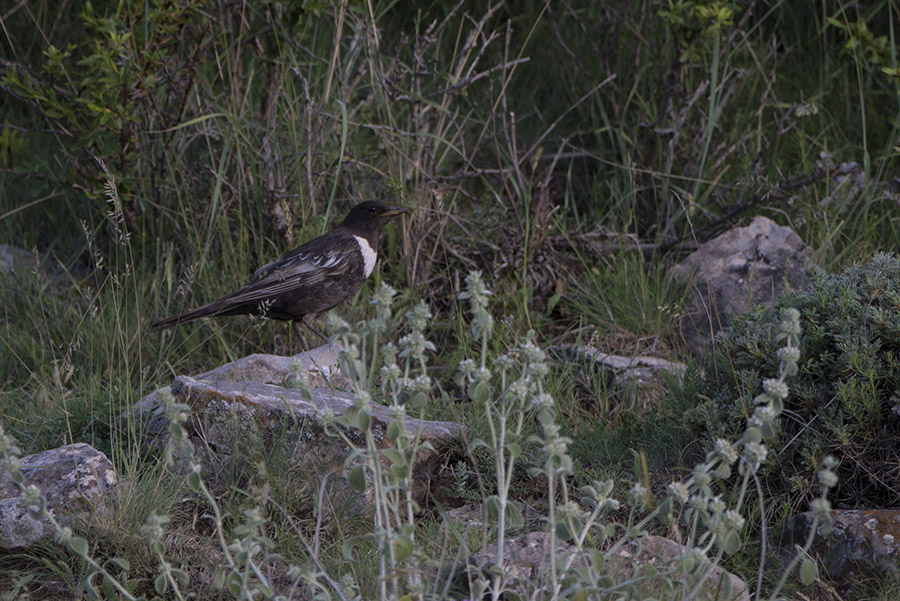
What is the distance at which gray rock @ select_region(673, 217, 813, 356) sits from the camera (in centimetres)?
509

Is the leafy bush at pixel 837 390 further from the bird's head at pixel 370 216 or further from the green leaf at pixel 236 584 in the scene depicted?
the bird's head at pixel 370 216

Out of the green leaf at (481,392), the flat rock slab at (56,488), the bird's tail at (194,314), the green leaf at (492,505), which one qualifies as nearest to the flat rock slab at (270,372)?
the bird's tail at (194,314)

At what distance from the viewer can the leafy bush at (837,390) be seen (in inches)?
129

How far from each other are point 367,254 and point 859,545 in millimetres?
2994

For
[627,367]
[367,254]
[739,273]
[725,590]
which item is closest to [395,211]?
[367,254]

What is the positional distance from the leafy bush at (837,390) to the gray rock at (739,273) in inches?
51.4

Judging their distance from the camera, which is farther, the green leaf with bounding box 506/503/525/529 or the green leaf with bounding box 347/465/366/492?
the green leaf with bounding box 506/503/525/529

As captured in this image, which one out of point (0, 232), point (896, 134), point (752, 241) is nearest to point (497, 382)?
point (752, 241)

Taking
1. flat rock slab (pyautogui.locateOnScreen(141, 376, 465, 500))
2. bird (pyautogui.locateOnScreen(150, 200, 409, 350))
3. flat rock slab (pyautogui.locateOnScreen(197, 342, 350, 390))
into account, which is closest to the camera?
flat rock slab (pyautogui.locateOnScreen(141, 376, 465, 500))

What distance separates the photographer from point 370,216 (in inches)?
211

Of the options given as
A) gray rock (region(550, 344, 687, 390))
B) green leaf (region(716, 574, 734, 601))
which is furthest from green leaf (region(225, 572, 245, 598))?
gray rock (region(550, 344, 687, 390))

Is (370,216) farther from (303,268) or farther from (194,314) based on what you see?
(194,314)

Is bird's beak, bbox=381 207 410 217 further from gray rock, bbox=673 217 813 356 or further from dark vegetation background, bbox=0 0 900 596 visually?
gray rock, bbox=673 217 813 356

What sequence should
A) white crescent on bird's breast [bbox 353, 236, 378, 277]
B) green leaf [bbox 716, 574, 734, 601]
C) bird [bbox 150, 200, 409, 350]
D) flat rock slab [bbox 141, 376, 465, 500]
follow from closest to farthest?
green leaf [bbox 716, 574, 734, 601] → flat rock slab [bbox 141, 376, 465, 500] → bird [bbox 150, 200, 409, 350] → white crescent on bird's breast [bbox 353, 236, 378, 277]
